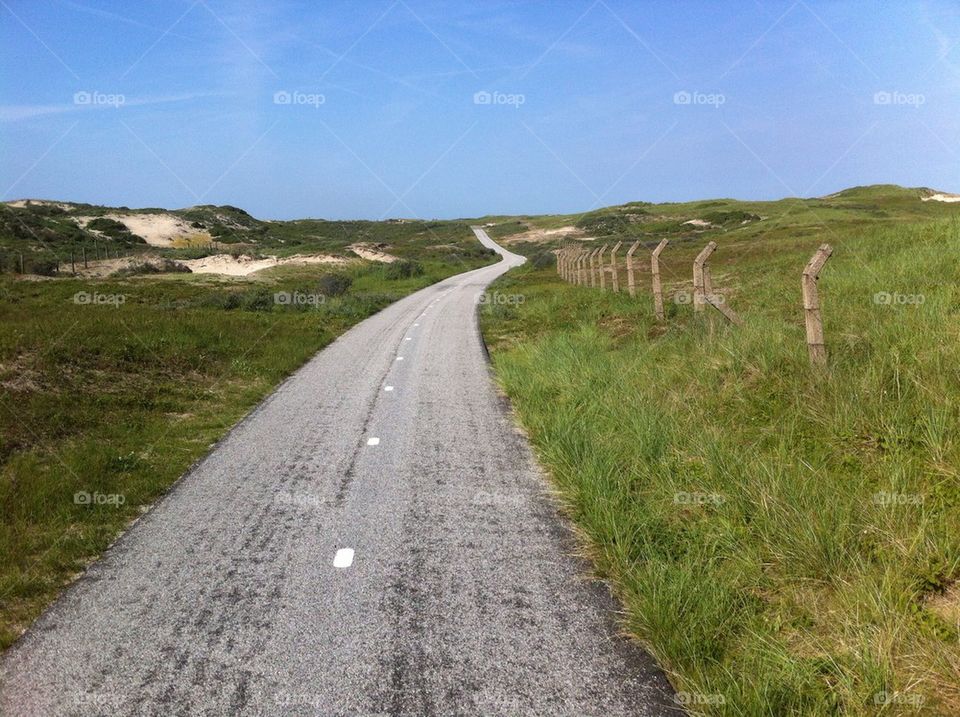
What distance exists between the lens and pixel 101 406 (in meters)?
10.5

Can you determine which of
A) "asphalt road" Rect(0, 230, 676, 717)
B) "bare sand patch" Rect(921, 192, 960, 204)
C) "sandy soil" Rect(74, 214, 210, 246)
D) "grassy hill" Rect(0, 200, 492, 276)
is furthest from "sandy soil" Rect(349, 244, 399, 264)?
"bare sand patch" Rect(921, 192, 960, 204)

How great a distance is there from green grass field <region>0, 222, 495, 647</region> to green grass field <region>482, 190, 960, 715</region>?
4418 mm

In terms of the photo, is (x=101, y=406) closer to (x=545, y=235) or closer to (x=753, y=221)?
(x=753, y=221)

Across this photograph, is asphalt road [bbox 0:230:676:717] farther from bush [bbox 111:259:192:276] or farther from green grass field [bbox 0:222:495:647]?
bush [bbox 111:259:192:276]

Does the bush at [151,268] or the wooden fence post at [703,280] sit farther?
the bush at [151,268]

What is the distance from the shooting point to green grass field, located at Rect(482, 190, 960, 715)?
3648 mm

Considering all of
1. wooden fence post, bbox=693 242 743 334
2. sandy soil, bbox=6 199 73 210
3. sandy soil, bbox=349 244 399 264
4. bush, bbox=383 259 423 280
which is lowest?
wooden fence post, bbox=693 242 743 334

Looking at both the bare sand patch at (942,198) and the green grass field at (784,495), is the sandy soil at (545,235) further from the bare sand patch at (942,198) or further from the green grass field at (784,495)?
the green grass field at (784,495)

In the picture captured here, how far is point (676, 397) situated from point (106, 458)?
7052 millimetres

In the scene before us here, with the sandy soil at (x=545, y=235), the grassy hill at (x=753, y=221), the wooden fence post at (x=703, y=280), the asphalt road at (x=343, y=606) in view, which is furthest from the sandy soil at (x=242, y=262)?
the sandy soil at (x=545, y=235)

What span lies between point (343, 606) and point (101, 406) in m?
7.82

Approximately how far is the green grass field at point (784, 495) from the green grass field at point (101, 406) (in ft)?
14.5

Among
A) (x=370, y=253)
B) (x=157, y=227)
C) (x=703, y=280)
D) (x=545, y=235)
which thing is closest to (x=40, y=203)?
(x=157, y=227)

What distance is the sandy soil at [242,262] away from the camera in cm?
5156
